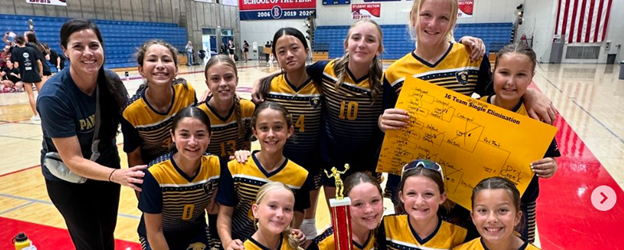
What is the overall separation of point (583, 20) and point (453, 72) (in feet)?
82.4

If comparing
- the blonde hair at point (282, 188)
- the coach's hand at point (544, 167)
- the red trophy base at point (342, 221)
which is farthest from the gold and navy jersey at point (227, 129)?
the coach's hand at point (544, 167)

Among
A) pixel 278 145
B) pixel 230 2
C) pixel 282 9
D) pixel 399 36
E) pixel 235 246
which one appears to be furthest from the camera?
pixel 230 2

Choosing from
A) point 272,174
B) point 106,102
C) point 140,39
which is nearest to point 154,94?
point 106,102

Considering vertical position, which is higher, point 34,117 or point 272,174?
point 272,174

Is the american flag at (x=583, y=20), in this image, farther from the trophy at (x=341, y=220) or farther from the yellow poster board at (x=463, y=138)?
the trophy at (x=341, y=220)

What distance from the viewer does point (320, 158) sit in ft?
9.62

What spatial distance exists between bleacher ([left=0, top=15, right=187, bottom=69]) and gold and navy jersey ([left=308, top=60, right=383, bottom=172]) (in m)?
14.0

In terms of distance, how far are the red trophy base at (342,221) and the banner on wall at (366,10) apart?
26.4m

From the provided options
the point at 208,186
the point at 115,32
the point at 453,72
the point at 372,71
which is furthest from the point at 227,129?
the point at 115,32

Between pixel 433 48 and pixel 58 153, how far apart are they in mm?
2362

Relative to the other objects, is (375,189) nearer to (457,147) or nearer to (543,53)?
(457,147)

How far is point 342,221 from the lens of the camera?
1625 millimetres

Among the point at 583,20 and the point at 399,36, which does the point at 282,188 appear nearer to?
the point at 583,20

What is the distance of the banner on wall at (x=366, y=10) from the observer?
26688 millimetres
